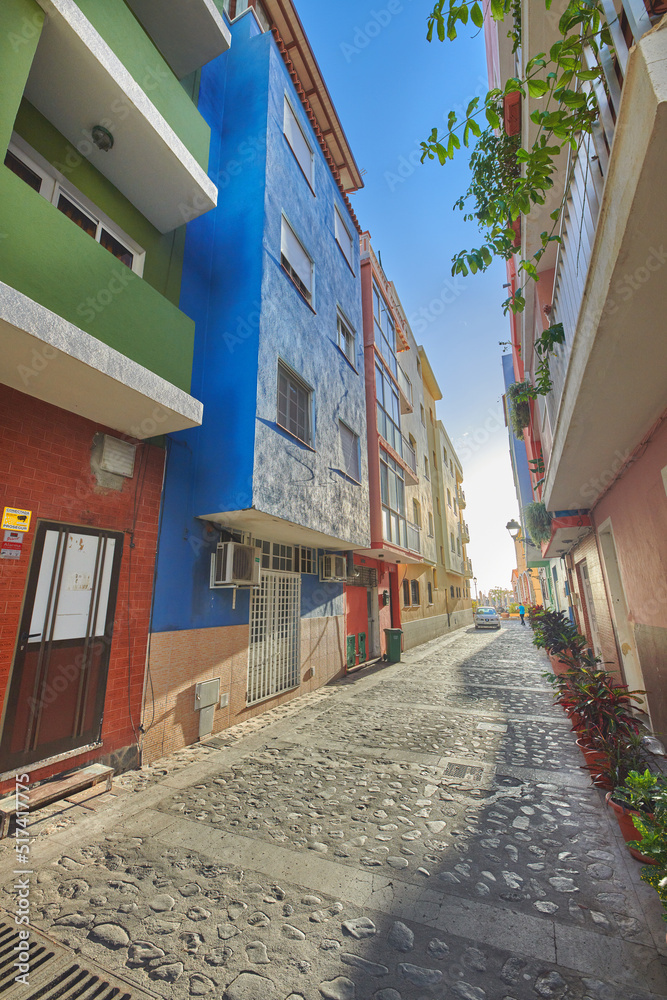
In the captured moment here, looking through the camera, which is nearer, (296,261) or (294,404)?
(294,404)

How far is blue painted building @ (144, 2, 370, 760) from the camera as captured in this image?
20.7 ft

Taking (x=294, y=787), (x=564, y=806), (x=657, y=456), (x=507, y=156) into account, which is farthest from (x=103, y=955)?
(x=507, y=156)

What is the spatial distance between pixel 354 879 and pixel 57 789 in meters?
3.12

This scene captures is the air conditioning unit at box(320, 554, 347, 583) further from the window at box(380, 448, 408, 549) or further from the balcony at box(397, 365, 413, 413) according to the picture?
the balcony at box(397, 365, 413, 413)

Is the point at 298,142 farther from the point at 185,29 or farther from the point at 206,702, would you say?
the point at 206,702

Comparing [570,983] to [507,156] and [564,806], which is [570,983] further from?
[507,156]

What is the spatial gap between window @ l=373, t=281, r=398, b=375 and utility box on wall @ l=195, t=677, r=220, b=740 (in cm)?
1240

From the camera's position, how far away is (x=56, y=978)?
2.29 metres

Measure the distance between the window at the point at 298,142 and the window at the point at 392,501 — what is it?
305 inches

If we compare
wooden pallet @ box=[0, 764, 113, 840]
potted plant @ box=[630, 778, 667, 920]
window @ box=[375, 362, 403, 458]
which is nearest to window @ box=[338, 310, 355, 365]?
window @ box=[375, 362, 403, 458]

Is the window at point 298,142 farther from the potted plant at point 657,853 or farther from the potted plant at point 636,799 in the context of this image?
the potted plant at point 657,853

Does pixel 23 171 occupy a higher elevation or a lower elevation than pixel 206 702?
higher

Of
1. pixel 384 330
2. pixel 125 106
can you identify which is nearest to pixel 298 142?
pixel 125 106

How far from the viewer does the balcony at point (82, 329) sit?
3781mm
